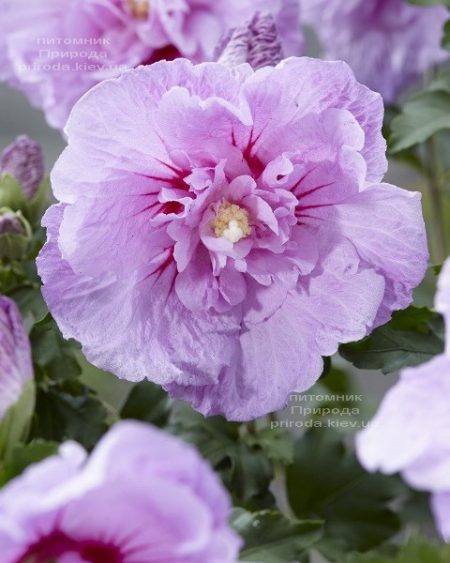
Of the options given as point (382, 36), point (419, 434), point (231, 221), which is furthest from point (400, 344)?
point (382, 36)

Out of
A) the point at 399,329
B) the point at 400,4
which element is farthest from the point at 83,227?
the point at 400,4

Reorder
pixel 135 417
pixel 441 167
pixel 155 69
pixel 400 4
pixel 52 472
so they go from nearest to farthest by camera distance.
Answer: pixel 52 472 < pixel 155 69 < pixel 135 417 < pixel 400 4 < pixel 441 167

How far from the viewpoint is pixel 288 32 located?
62 centimetres

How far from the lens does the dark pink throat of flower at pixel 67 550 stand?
288 millimetres

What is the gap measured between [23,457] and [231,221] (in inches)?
5.5

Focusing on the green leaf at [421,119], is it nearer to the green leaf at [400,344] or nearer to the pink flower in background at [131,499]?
the green leaf at [400,344]

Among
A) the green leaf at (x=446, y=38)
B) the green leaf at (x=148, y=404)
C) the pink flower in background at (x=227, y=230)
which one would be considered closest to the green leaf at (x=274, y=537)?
the pink flower in background at (x=227, y=230)

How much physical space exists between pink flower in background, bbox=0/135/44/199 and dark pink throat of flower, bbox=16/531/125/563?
0.28 meters

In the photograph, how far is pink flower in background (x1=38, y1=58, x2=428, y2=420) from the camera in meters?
0.41

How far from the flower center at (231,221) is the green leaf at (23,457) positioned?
0.13 m

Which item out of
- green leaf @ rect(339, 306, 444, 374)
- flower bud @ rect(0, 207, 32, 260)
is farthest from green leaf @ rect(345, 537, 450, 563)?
flower bud @ rect(0, 207, 32, 260)

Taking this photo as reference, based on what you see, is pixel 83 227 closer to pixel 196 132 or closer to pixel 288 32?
pixel 196 132

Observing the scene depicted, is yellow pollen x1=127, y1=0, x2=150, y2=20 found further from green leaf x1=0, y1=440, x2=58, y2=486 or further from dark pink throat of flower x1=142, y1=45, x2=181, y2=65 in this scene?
green leaf x1=0, y1=440, x2=58, y2=486

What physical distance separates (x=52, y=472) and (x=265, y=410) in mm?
203
